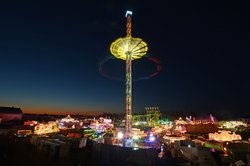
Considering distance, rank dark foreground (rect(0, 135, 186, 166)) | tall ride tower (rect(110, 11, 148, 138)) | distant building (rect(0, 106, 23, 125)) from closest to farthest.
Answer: dark foreground (rect(0, 135, 186, 166)), tall ride tower (rect(110, 11, 148, 138)), distant building (rect(0, 106, 23, 125))

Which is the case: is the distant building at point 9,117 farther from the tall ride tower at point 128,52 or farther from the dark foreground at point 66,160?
the tall ride tower at point 128,52

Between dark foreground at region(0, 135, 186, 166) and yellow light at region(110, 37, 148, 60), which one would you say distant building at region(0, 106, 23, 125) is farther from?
yellow light at region(110, 37, 148, 60)

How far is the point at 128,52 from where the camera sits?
30.5m

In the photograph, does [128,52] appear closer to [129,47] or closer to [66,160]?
[129,47]

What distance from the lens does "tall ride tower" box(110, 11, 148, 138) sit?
28.2 m

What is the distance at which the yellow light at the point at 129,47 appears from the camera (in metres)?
28.9

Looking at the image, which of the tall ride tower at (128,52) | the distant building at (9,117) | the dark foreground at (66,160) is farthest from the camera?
the distant building at (9,117)

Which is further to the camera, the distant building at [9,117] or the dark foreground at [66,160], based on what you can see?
the distant building at [9,117]

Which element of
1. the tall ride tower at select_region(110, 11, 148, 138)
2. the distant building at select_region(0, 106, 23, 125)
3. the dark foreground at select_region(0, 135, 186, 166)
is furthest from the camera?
the distant building at select_region(0, 106, 23, 125)

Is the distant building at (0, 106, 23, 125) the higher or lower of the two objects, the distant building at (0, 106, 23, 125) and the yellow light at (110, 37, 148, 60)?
the lower

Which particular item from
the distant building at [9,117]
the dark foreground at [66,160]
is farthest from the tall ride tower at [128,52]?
the distant building at [9,117]

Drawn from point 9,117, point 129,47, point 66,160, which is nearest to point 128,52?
point 129,47

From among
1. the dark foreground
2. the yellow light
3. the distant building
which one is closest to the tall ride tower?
the yellow light

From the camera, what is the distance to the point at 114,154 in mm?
16281
